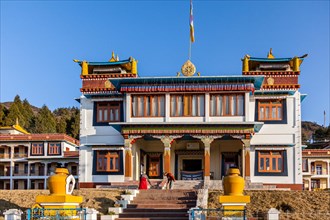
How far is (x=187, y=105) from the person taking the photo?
31.7 m

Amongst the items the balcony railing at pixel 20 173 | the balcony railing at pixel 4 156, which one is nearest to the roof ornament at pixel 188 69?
the balcony railing at pixel 20 173

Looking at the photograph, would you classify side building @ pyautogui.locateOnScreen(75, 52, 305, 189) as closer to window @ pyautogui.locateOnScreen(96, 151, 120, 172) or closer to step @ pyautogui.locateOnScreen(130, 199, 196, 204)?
window @ pyautogui.locateOnScreen(96, 151, 120, 172)

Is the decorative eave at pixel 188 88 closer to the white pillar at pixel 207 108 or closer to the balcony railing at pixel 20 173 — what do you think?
the white pillar at pixel 207 108

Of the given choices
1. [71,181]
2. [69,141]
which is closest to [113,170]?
[71,181]

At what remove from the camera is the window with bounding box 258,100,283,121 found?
3284cm

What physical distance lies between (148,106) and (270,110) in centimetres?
766

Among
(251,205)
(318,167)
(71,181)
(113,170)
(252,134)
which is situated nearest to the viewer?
(71,181)

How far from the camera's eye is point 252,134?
30.8m

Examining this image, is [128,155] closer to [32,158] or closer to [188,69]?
[188,69]

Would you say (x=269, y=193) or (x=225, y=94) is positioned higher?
(x=225, y=94)

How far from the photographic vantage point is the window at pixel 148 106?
104ft

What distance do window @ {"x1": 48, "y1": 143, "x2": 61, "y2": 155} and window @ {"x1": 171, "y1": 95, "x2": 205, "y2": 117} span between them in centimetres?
3192

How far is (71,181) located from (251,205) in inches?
333

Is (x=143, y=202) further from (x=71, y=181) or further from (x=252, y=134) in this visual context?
(x=252, y=134)
